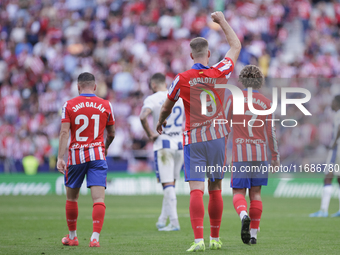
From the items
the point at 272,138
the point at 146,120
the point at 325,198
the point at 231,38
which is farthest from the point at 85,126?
the point at 325,198

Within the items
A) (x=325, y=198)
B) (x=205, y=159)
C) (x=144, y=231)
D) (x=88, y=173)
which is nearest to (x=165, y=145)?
(x=144, y=231)

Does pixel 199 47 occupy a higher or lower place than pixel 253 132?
higher

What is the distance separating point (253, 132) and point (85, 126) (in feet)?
7.21

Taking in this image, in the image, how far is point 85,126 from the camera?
6684 mm

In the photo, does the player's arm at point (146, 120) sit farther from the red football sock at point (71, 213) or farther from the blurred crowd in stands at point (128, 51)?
the blurred crowd in stands at point (128, 51)

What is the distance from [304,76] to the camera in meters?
22.4

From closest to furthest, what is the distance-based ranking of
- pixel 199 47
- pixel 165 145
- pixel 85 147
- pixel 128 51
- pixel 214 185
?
pixel 199 47 < pixel 214 185 < pixel 85 147 < pixel 165 145 < pixel 128 51

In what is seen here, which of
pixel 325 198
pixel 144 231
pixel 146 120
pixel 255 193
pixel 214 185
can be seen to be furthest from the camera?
pixel 325 198

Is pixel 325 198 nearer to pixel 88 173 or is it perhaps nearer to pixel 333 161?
pixel 333 161

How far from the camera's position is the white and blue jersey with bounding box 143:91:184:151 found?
910 cm

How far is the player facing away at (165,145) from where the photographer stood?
8961 mm

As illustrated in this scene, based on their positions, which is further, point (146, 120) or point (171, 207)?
point (146, 120)

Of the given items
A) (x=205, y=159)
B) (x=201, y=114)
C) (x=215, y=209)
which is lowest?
(x=215, y=209)

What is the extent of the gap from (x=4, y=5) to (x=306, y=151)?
17606mm
